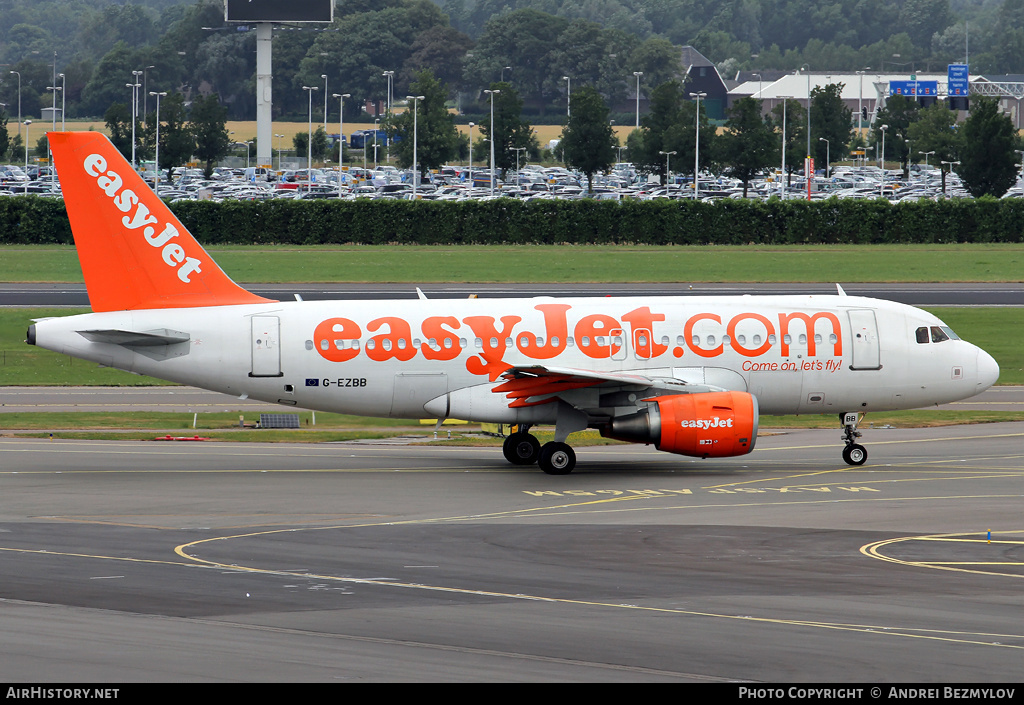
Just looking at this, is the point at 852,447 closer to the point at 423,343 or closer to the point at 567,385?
the point at 567,385

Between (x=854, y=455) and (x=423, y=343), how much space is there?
11.9 m

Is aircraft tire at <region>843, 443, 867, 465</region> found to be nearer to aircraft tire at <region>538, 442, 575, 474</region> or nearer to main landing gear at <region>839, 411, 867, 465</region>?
main landing gear at <region>839, 411, 867, 465</region>

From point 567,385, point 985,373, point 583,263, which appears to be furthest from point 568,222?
point 567,385

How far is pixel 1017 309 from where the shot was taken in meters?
67.2

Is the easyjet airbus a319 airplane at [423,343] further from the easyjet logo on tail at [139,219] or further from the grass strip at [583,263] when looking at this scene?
the grass strip at [583,263]

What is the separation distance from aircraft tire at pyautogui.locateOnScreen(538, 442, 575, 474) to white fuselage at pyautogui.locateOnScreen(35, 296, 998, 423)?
93cm

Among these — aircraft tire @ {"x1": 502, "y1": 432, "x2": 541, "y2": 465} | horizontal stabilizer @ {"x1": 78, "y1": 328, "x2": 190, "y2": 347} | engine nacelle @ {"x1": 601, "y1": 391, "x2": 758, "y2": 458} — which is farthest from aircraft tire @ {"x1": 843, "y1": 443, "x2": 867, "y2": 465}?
horizontal stabilizer @ {"x1": 78, "y1": 328, "x2": 190, "y2": 347}

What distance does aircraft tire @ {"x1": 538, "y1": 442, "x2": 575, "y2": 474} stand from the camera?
34250 millimetres

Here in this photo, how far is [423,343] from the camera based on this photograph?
3531 centimetres

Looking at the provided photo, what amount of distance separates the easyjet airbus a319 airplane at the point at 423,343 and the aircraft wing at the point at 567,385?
3.1 inches

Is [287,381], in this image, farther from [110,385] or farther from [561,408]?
[110,385]

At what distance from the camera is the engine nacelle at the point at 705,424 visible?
107 ft

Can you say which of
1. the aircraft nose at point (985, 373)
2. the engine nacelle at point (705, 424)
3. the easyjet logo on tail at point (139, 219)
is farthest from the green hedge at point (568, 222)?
the engine nacelle at point (705, 424)

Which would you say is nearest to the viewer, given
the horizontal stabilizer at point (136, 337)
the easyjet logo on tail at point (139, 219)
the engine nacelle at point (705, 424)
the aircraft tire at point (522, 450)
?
the engine nacelle at point (705, 424)
